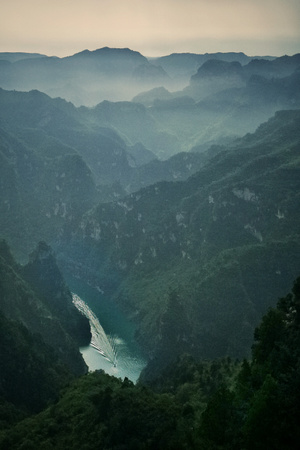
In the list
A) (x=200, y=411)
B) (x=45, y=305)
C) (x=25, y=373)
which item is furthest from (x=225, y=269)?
(x=200, y=411)

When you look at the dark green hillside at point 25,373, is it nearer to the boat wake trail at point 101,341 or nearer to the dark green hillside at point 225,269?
the boat wake trail at point 101,341

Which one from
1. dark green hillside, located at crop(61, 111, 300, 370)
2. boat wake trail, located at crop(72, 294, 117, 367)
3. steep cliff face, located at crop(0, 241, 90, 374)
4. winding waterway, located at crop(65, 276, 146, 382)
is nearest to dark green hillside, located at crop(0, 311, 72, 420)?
steep cliff face, located at crop(0, 241, 90, 374)

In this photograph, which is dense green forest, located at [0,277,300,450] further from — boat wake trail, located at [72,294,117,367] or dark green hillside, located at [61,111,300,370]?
dark green hillside, located at [61,111,300,370]

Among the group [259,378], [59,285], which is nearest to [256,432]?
[259,378]

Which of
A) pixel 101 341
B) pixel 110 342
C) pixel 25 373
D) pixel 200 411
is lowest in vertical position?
pixel 25 373

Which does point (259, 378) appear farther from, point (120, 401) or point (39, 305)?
point (39, 305)

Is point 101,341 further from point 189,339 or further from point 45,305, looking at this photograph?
point 189,339
